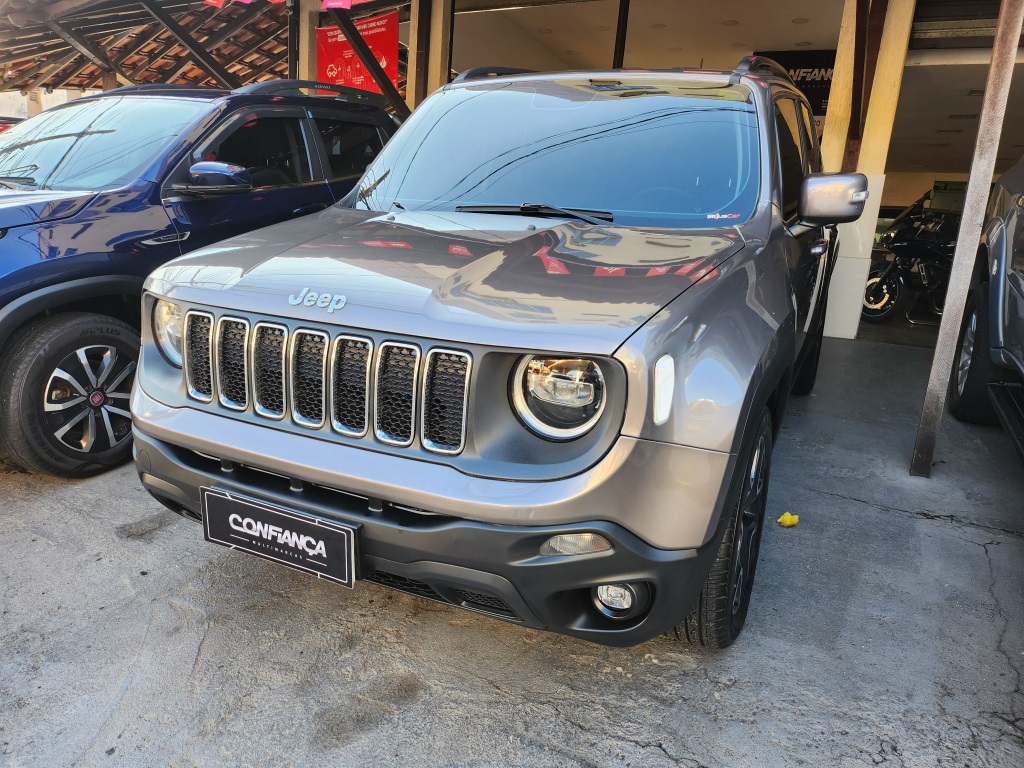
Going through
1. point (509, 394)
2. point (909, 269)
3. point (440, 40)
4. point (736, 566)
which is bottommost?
point (909, 269)

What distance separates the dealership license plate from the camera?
1.86m

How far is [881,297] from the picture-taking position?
8.68m

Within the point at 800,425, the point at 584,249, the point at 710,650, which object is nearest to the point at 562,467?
the point at 584,249

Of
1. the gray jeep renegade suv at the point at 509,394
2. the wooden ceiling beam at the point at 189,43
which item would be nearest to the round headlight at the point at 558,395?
the gray jeep renegade suv at the point at 509,394

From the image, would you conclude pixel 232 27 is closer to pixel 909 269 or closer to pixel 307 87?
pixel 307 87

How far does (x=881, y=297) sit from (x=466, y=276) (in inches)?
320

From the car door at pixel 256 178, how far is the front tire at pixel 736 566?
117 inches

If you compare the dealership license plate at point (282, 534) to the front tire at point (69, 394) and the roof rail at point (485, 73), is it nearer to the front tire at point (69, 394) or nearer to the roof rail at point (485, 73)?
the front tire at point (69, 394)

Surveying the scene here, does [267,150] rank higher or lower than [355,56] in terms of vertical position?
lower

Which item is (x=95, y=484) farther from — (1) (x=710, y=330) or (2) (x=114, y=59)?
(2) (x=114, y=59)

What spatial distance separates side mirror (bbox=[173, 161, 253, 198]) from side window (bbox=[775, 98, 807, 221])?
7.90 ft

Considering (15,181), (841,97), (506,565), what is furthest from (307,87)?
(841,97)

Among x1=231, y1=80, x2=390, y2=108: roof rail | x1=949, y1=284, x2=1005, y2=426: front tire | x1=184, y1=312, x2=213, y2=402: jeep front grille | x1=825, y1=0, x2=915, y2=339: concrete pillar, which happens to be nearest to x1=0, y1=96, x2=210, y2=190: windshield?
x1=231, y1=80, x2=390, y2=108: roof rail

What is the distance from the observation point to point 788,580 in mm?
2820
